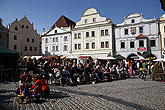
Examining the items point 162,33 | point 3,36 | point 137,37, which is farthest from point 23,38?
point 162,33

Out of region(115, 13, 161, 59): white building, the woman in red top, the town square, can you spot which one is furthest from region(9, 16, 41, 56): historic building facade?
the woman in red top

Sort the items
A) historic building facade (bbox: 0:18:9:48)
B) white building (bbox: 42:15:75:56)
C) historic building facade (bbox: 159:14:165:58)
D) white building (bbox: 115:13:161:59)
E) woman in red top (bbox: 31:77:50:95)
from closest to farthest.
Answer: woman in red top (bbox: 31:77:50:95) < historic building facade (bbox: 159:14:165:58) < white building (bbox: 115:13:161:59) < historic building facade (bbox: 0:18:9:48) < white building (bbox: 42:15:75:56)

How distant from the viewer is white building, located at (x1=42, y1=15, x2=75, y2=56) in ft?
116

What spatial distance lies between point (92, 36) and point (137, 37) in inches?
378

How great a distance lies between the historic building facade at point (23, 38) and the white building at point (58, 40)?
3.38 m

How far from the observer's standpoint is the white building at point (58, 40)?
3544 cm

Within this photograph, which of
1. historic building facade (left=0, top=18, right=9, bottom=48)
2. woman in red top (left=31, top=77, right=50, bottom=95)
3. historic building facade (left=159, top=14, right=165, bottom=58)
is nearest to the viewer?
woman in red top (left=31, top=77, right=50, bottom=95)

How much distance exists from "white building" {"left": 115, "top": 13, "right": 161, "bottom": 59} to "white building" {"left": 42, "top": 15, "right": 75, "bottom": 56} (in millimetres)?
12124

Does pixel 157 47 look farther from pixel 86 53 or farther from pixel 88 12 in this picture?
pixel 88 12

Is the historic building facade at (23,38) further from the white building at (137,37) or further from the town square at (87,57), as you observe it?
the white building at (137,37)

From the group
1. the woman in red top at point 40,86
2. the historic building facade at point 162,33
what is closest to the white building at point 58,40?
the historic building facade at point 162,33

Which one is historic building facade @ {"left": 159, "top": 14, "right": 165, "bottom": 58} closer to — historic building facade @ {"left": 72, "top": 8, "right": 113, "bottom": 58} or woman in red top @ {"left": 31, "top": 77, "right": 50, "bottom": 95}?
historic building facade @ {"left": 72, "top": 8, "right": 113, "bottom": 58}

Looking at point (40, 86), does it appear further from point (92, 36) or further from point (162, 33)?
point (92, 36)

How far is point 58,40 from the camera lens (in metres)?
36.6
